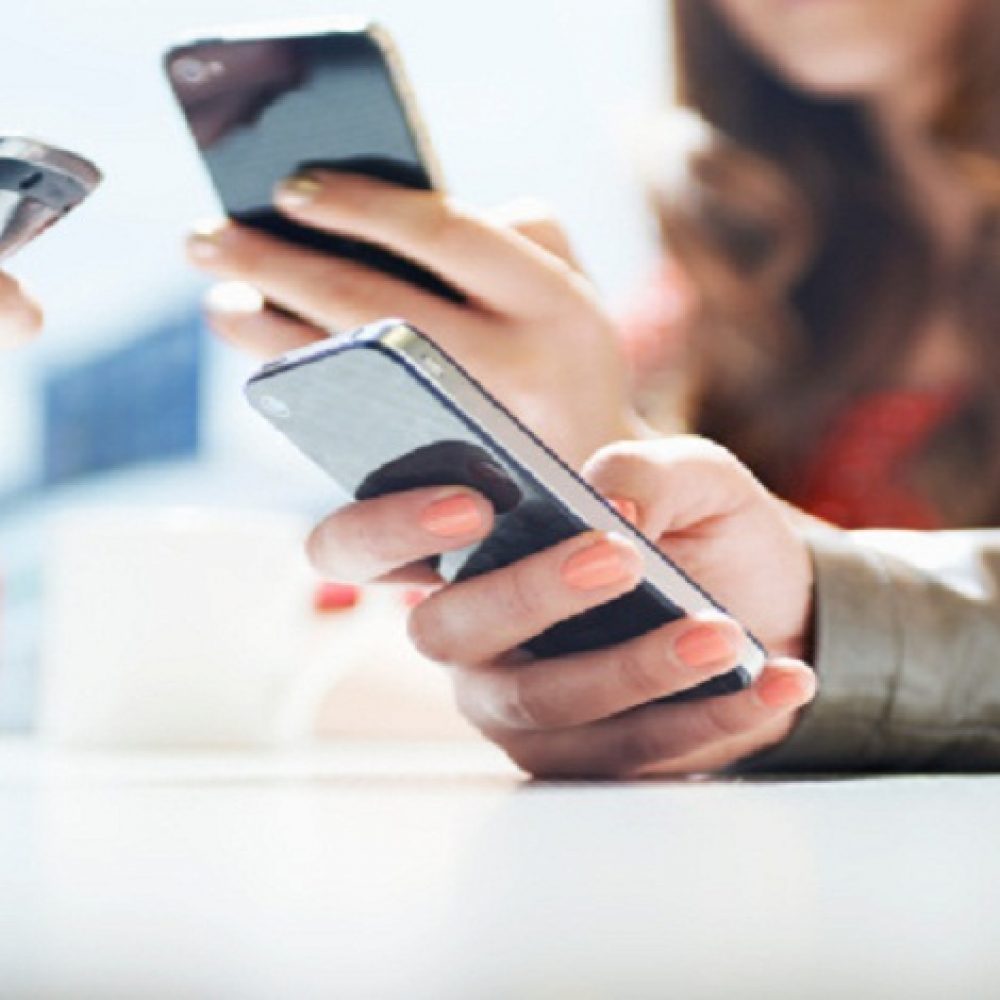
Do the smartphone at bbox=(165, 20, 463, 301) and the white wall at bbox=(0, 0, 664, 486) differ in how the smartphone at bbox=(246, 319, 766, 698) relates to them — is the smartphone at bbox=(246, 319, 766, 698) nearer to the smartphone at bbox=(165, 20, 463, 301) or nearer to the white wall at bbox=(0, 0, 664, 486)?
the smartphone at bbox=(165, 20, 463, 301)

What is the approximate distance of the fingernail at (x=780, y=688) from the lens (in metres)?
0.52

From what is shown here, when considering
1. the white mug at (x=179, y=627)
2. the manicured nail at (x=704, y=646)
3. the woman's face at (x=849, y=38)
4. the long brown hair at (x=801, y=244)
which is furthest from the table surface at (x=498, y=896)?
the woman's face at (x=849, y=38)

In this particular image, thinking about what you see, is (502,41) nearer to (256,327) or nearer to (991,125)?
(991,125)

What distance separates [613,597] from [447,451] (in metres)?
0.08

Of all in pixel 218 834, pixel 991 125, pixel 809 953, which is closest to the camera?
pixel 809 953

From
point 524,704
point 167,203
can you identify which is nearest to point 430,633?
point 524,704

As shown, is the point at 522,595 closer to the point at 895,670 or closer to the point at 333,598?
the point at 895,670

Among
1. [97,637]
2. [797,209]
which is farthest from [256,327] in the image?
[797,209]

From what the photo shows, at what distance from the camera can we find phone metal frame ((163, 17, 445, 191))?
0.51 meters

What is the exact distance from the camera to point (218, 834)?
0.33 meters

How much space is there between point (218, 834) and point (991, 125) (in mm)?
1234

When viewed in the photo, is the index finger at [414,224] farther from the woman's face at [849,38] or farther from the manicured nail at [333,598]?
the woman's face at [849,38]

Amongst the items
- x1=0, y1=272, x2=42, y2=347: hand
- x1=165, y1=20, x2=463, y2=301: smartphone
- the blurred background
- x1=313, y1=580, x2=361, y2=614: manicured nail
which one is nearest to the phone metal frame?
x1=165, y1=20, x2=463, y2=301: smartphone

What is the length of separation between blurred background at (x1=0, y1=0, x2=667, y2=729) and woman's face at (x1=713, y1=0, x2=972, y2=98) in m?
0.12
